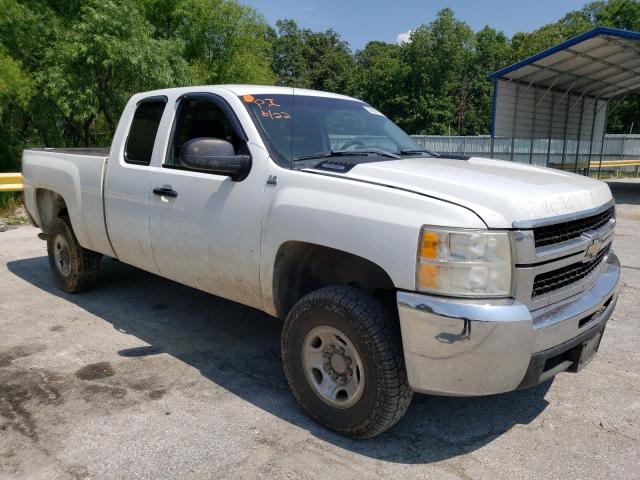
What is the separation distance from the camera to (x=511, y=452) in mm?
2945

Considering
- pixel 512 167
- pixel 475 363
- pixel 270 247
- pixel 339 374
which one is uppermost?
pixel 512 167

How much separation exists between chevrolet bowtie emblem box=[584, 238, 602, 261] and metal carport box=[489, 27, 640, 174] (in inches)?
479

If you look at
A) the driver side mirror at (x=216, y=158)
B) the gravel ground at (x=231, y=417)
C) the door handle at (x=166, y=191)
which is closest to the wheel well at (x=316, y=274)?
the driver side mirror at (x=216, y=158)

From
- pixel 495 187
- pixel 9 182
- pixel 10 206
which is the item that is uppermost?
pixel 495 187

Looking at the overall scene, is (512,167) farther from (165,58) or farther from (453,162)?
(165,58)

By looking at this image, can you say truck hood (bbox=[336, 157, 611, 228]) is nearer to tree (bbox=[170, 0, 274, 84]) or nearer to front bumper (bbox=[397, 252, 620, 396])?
front bumper (bbox=[397, 252, 620, 396])

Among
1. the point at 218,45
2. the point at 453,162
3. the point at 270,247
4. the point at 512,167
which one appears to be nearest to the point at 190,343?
the point at 270,247

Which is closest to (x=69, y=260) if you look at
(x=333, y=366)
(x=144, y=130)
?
(x=144, y=130)

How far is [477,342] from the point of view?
2.49 metres

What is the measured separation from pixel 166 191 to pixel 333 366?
1.88 m

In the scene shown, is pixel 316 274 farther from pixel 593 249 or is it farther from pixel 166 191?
pixel 593 249

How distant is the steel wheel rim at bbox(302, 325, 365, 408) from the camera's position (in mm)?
2930

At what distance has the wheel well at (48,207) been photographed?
5680 mm

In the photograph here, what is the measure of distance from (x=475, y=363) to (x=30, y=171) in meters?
5.46
